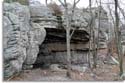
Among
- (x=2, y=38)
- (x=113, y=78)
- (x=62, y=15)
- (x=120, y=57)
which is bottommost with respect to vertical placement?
(x=113, y=78)

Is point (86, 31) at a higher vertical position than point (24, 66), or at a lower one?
higher

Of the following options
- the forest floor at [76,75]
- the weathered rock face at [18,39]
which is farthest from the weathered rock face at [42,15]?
the forest floor at [76,75]

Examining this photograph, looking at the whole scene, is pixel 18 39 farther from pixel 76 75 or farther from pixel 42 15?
pixel 76 75

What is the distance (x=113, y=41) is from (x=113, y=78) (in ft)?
1.45

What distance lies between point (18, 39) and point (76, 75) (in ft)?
2.62

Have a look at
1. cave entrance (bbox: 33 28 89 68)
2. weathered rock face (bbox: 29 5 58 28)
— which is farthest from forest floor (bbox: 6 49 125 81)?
weathered rock face (bbox: 29 5 58 28)

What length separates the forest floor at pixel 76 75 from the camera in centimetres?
395

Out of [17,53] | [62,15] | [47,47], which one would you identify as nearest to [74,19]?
[62,15]

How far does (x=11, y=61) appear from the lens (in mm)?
3947

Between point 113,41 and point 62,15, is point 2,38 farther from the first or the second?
point 113,41

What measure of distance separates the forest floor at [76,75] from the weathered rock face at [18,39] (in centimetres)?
11

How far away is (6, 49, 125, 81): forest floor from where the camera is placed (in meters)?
3.95

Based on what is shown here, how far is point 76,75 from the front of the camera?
400 cm

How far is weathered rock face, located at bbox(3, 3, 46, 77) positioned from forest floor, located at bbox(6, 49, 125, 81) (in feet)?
0.35
